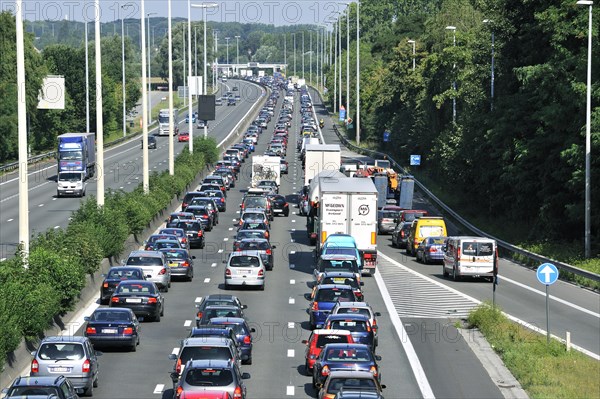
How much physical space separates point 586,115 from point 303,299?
15.3m

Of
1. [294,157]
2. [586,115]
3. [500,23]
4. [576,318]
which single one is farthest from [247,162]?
[576,318]

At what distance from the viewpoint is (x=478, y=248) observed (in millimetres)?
49531

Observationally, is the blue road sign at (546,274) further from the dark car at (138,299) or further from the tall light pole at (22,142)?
the tall light pole at (22,142)

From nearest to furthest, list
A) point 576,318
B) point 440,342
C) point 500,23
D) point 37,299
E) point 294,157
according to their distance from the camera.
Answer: point 37,299 < point 440,342 < point 576,318 < point 500,23 < point 294,157

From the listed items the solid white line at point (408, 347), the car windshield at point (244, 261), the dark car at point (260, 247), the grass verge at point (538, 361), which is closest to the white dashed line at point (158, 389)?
the solid white line at point (408, 347)

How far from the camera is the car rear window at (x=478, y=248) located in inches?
1946

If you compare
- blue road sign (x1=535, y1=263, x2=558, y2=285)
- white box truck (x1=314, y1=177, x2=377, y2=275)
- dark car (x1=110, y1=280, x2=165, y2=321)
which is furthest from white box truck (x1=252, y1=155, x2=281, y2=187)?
blue road sign (x1=535, y1=263, x2=558, y2=285)

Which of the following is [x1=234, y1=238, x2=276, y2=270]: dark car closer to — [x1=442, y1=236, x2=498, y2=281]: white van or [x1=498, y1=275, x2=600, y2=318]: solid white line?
[x1=442, y1=236, x2=498, y2=281]: white van

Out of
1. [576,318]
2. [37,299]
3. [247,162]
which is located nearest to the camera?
[37,299]

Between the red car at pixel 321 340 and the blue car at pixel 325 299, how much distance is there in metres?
6.89

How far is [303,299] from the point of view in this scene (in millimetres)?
45844

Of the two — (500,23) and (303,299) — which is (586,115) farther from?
(500,23)

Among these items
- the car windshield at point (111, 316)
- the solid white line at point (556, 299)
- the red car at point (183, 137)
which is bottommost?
the solid white line at point (556, 299)

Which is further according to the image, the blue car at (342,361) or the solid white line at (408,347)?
the solid white line at (408,347)
